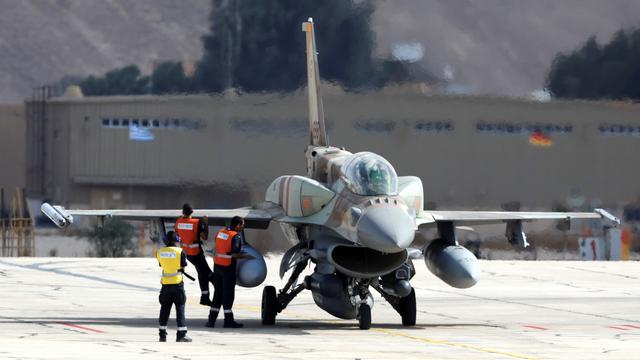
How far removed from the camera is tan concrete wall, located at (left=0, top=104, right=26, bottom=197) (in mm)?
39844

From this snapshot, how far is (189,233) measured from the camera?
70.8 feet

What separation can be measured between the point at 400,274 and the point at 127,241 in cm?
1992

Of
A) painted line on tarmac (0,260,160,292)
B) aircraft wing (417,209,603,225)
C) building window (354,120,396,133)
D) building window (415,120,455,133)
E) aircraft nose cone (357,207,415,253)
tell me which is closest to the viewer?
aircraft nose cone (357,207,415,253)

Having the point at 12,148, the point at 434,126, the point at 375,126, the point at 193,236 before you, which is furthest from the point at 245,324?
the point at 12,148

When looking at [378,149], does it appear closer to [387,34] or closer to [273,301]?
[387,34]

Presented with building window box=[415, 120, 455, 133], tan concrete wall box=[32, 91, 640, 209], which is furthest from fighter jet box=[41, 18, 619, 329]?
building window box=[415, 120, 455, 133]

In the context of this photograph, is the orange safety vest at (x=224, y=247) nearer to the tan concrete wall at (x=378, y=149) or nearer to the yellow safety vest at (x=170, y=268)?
the yellow safety vest at (x=170, y=268)

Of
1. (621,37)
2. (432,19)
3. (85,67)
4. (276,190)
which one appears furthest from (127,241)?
(276,190)

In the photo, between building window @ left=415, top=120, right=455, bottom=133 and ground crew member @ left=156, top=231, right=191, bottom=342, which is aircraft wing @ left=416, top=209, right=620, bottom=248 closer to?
ground crew member @ left=156, top=231, right=191, bottom=342

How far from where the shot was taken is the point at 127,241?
3978 centimetres

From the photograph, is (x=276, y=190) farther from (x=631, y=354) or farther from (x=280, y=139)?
(x=280, y=139)

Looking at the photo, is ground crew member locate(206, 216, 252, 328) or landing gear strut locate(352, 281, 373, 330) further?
ground crew member locate(206, 216, 252, 328)

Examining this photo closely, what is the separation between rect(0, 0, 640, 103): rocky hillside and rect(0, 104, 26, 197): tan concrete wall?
18.7 inches

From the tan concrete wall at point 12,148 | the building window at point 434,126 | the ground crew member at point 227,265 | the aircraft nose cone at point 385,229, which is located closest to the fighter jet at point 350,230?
the aircraft nose cone at point 385,229
